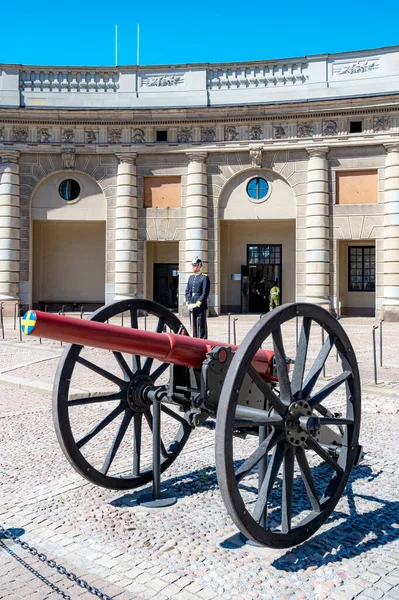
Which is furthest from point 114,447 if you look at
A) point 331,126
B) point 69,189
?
point 69,189

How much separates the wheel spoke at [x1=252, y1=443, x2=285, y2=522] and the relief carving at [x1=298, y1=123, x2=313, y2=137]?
22.2 meters

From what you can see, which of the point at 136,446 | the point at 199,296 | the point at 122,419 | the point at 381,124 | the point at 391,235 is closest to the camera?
the point at 136,446

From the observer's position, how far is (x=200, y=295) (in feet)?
40.3

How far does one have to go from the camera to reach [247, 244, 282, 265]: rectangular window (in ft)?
89.4

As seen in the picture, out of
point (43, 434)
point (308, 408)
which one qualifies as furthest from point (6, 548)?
point (43, 434)

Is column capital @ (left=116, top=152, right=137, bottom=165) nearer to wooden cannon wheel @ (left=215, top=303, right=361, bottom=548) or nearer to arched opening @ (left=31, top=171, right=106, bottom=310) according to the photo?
arched opening @ (left=31, top=171, right=106, bottom=310)

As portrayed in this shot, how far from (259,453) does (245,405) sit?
70 cm

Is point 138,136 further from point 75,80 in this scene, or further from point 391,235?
point 391,235

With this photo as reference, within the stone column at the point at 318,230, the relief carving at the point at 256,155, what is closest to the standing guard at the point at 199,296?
the stone column at the point at 318,230

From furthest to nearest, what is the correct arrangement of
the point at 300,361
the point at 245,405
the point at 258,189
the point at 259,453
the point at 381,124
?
the point at 258,189 < the point at 381,124 < the point at 245,405 < the point at 300,361 < the point at 259,453

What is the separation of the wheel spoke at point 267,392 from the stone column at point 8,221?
22.8 metres

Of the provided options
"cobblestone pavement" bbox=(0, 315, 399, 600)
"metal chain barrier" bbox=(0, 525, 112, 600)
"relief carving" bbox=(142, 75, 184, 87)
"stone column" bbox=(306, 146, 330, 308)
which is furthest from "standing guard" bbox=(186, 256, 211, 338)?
"relief carving" bbox=(142, 75, 184, 87)

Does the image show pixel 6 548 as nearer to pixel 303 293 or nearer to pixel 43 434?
pixel 43 434

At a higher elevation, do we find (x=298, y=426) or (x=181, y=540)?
(x=298, y=426)
